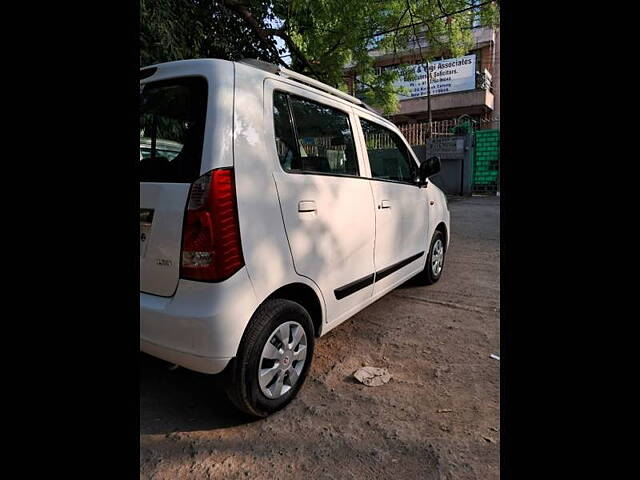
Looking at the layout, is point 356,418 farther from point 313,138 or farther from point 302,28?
point 302,28

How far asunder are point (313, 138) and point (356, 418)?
5.35ft

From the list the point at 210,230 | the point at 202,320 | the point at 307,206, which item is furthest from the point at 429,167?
the point at 202,320

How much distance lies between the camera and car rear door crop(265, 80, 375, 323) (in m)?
2.18

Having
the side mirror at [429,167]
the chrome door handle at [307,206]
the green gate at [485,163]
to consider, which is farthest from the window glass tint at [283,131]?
the green gate at [485,163]

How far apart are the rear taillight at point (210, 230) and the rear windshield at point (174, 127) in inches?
3.8

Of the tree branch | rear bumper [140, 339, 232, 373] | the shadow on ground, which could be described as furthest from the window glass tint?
the tree branch

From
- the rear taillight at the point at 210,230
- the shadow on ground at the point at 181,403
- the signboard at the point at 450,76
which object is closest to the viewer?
the rear taillight at the point at 210,230

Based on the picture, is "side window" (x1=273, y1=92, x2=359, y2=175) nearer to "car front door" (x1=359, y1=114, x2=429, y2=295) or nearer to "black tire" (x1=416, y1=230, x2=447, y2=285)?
"car front door" (x1=359, y1=114, x2=429, y2=295)

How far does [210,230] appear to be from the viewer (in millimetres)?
1813

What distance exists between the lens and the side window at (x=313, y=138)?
7.24 ft

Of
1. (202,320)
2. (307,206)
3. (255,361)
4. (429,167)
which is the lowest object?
(255,361)

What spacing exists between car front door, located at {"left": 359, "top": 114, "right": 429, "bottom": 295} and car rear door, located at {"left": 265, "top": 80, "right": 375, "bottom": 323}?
0.51ft

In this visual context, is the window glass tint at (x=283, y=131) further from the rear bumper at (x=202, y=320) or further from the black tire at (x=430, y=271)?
the black tire at (x=430, y=271)
